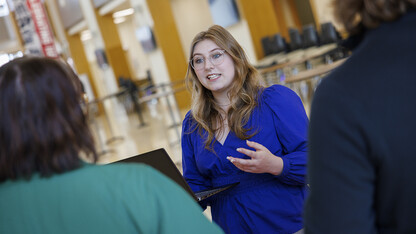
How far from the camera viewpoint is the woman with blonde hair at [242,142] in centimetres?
173

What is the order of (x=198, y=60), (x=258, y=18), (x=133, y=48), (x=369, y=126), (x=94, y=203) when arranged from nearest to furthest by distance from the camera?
(x=369, y=126) < (x=94, y=203) < (x=198, y=60) < (x=258, y=18) < (x=133, y=48)

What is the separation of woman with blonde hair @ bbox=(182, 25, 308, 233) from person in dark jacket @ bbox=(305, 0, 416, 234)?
0.80m

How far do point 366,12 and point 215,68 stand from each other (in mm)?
1262

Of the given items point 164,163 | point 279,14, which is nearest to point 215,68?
point 164,163

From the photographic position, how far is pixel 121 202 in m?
0.84

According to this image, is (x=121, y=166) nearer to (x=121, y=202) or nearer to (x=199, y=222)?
(x=121, y=202)

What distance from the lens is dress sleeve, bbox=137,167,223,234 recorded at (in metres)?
0.86

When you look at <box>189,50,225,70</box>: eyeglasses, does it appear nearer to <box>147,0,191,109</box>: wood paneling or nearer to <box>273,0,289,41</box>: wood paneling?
<box>147,0,191,109</box>: wood paneling

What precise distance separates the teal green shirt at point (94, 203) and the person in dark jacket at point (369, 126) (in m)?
0.31

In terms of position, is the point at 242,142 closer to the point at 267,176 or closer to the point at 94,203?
the point at 267,176

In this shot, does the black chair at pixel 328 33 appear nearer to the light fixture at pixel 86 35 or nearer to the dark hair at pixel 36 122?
the dark hair at pixel 36 122

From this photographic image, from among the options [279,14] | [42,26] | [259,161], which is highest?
[42,26]

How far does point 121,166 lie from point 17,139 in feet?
0.69

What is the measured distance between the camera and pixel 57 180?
2.84ft
